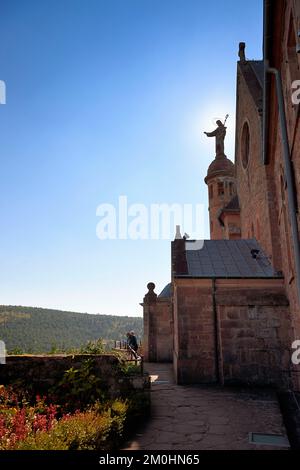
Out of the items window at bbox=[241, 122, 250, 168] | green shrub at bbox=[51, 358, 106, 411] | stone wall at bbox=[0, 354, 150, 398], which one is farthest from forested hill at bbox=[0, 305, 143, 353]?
green shrub at bbox=[51, 358, 106, 411]

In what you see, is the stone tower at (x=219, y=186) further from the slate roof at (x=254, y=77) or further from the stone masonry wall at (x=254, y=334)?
the stone masonry wall at (x=254, y=334)

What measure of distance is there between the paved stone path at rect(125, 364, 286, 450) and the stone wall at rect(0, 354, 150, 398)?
3.10 feet

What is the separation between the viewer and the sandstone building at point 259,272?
8.43 metres

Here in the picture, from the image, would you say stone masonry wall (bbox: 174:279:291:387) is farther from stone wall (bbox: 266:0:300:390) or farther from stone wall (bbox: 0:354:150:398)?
stone wall (bbox: 0:354:150:398)

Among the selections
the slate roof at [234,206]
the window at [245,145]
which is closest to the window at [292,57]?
the window at [245,145]

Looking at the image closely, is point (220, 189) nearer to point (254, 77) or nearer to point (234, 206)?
point (234, 206)

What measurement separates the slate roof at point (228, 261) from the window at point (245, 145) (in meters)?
4.53

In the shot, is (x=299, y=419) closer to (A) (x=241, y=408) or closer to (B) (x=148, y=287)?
(A) (x=241, y=408)

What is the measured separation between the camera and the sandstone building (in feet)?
27.7

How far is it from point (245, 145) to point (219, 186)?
29.6 feet

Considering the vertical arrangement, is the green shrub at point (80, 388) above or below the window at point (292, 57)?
below

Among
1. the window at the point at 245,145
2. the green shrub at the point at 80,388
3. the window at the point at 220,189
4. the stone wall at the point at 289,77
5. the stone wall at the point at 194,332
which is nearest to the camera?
the stone wall at the point at 289,77
